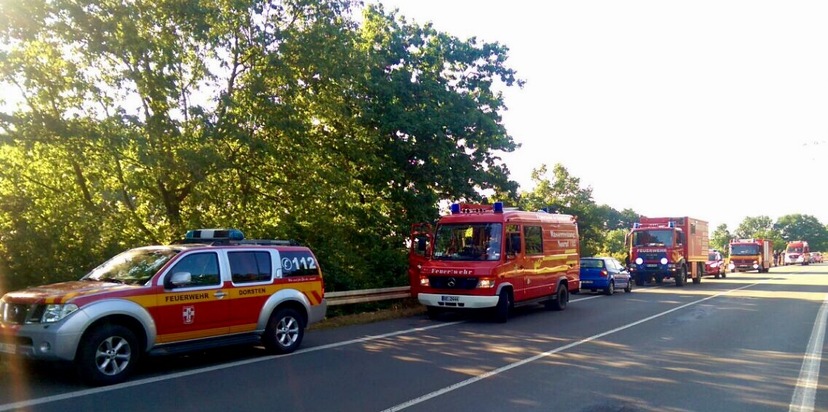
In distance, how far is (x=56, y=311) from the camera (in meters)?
7.82

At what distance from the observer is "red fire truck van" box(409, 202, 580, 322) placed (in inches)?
600

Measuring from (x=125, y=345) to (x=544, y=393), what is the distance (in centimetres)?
553

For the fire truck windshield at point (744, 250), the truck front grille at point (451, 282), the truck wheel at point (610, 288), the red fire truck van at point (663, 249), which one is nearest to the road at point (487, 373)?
the truck front grille at point (451, 282)

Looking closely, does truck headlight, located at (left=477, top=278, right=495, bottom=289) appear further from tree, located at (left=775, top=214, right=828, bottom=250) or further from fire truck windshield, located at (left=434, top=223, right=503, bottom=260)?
tree, located at (left=775, top=214, right=828, bottom=250)

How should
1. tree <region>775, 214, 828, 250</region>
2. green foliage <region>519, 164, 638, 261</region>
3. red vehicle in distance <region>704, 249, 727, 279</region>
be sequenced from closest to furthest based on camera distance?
red vehicle in distance <region>704, 249, 727, 279</region>
green foliage <region>519, 164, 638, 261</region>
tree <region>775, 214, 828, 250</region>

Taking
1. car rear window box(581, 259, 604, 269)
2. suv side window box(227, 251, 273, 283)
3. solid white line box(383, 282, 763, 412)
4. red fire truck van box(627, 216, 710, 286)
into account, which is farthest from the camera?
red fire truck van box(627, 216, 710, 286)

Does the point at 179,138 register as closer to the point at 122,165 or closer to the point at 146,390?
the point at 122,165

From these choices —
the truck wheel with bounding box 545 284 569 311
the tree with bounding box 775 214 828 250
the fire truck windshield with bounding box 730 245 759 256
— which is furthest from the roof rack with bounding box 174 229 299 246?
the tree with bounding box 775 214 828 250

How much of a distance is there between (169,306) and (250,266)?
65.8 inches

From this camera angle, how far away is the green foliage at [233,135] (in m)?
13.3

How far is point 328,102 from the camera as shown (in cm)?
1873

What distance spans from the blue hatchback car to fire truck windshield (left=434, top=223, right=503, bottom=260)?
11.4 m

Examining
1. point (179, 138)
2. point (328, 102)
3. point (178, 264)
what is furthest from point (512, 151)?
point (178, 264)

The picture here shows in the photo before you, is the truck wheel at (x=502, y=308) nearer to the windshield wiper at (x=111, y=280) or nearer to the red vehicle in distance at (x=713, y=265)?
the windshield wiper at (x=111, y=280)
